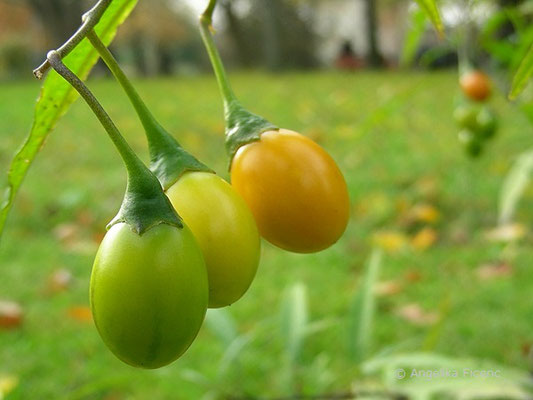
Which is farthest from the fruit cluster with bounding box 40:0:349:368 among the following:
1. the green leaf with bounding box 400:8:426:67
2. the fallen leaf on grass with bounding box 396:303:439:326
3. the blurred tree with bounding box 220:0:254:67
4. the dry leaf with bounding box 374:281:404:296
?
the blurred tree with bounding box 220:0:254:67

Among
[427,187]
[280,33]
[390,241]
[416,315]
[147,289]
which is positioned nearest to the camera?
[147,289]

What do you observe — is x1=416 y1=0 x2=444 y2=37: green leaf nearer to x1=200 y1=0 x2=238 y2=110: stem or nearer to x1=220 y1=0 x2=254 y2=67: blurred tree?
x1=200 y1=0 x2=238 y2=110: stem

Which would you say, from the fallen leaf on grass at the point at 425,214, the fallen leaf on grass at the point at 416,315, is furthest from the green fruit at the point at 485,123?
the fallen leaf on grass at the point at 425,214

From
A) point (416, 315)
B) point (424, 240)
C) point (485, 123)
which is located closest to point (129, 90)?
point (485, 123)

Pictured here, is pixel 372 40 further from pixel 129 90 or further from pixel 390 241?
pixel 129 90

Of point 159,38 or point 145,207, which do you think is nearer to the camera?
point 145,207

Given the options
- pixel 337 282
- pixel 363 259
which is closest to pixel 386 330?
pixel 337 282

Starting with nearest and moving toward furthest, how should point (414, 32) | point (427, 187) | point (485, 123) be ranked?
point (414, 32), point (485, 123), point (427, 187)
